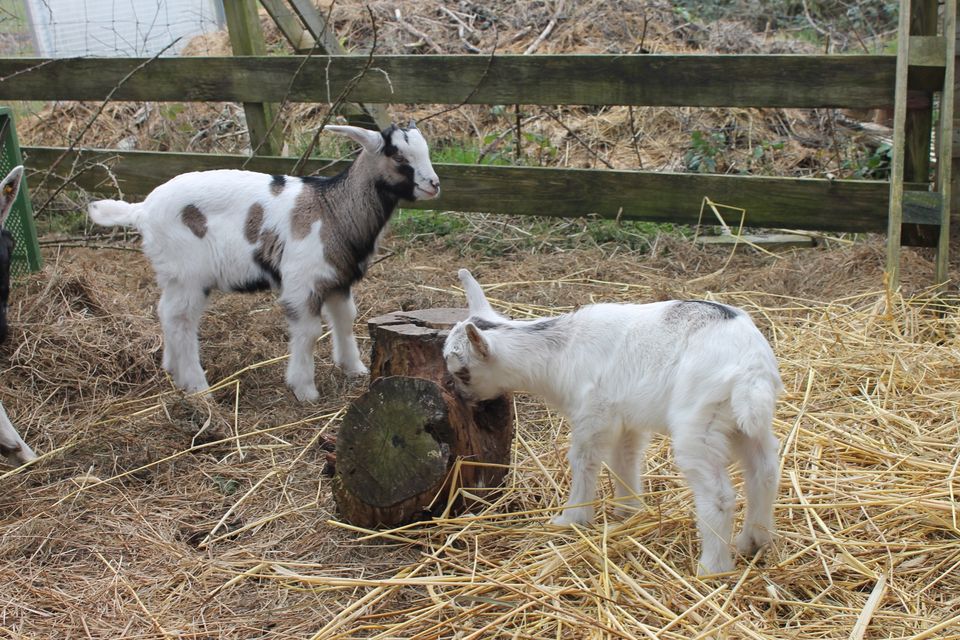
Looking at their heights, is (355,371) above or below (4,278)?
below

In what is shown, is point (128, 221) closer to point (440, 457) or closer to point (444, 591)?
point (440, 457)

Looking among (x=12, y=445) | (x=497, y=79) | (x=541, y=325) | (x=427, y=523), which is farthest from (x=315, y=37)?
(x=427, y=523)

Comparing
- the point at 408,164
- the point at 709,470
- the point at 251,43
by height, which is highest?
the point at 251,43

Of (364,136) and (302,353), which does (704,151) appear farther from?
(302,353)

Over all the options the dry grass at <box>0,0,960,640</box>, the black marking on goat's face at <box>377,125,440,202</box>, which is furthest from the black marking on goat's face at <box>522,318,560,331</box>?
the black marking on goat's face at <box>377,125,440,202</box>

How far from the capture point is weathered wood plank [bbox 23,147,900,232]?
6688mm

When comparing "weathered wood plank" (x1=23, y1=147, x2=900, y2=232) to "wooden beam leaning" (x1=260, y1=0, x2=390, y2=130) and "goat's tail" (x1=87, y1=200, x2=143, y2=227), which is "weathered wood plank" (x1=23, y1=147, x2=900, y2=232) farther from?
"goat's tail" (x1=87, y1=200, x2=143, y2=227)

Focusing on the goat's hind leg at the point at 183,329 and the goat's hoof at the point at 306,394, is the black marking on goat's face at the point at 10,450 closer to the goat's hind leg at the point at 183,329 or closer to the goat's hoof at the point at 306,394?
the goat's hind leg at the point at 183,329

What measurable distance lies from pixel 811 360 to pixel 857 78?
7.89ft

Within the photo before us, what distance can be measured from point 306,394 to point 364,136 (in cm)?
151

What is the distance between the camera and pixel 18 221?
676cm

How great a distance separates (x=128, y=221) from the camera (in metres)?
5.58

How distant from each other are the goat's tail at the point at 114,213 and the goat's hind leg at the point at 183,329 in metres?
0.45

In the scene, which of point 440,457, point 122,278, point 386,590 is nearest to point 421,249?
point 122,278
